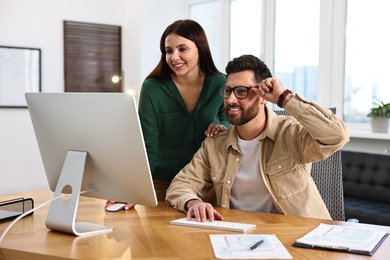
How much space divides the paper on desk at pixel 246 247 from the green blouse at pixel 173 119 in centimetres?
94

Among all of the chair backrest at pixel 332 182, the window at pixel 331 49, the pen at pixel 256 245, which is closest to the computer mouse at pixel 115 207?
the pen at pixel 256 245

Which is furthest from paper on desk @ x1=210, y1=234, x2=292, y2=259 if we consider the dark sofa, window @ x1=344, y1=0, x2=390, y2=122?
window @ x1=344, y1=0, x2=390, y2=122

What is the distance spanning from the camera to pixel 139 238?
1568 mm

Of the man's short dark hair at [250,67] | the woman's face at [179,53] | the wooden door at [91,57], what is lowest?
the man's short dark hair at [250,67]

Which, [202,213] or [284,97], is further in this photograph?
[284,97]

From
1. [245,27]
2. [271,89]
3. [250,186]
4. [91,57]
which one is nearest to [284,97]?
[271,89]

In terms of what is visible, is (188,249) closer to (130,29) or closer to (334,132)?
(334,132)

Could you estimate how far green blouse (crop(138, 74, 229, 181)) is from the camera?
2439 millimetres

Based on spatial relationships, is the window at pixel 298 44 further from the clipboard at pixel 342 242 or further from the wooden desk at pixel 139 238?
the clipboard at pixel 342 242

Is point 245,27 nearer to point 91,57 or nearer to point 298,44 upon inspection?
point 298,44

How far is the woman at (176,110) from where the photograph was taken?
2436 mm

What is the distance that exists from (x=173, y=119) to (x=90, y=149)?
86 centimetres

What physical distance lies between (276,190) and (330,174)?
395mm

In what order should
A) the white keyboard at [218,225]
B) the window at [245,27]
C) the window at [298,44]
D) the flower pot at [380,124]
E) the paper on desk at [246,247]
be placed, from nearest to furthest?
the paper on desk at [246,247]
the white keyboard at [218,225]
the flower pot at [380,124]
the window at [298,44]
the window at [245,27]
